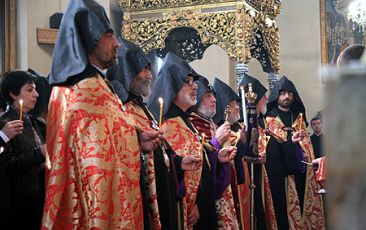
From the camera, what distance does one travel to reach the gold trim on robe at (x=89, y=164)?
3.29m

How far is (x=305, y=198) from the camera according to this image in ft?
28.5

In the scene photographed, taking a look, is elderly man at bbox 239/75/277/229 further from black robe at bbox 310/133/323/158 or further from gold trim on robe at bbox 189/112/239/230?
black robe at bbox 310/133/323/158

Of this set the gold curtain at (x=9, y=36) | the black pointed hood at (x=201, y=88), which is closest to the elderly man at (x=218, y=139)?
the black pointed hood at (x=201, y=88)

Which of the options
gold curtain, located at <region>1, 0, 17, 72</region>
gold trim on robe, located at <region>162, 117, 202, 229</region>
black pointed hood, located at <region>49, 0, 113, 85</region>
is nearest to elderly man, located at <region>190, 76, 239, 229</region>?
gold trim on robe, located at <region>162, 117, 202, 229</region>

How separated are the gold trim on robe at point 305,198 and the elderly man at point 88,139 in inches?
192

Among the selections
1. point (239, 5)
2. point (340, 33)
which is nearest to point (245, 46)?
point (239, 5)

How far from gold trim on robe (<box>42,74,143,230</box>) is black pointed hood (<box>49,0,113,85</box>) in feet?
0.35

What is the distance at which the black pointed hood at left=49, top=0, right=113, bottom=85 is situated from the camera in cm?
348

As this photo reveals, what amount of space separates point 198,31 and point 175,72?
2288mm

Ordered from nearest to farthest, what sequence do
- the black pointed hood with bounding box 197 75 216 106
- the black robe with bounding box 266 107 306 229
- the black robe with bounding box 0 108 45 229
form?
the black robe with bounding box 0 108 45 229 < the black pointed hood with bounding box 197 75 216 106 < the black robe with bounding box 266 107 306 229

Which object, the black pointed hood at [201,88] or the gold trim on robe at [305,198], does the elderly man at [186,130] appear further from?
the gold trim on robe at [305,198]

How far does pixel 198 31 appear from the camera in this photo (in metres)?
7.41

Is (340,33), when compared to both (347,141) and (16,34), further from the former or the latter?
(347,141)

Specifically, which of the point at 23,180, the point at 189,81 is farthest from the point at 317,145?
the point at 23,180
